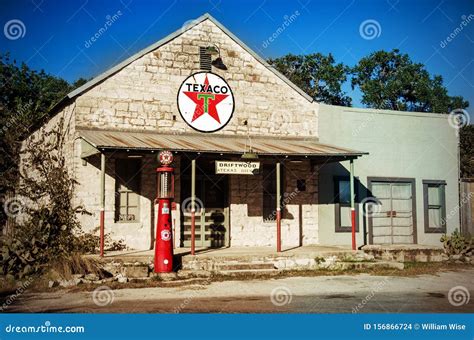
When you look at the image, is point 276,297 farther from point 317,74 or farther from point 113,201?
point 317,74

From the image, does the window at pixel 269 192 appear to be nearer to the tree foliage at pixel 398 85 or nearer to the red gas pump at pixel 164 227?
the red gas pump at pixel 164 227

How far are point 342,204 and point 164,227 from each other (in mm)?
6693

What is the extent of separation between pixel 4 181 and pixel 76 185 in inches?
135

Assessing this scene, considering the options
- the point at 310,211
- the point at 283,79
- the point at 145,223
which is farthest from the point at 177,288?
the point at 283,79

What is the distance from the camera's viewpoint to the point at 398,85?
37.1m

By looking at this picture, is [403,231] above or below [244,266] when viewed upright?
above

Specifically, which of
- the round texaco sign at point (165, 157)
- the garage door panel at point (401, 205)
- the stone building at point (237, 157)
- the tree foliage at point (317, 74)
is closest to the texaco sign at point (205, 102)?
the stone building at point (237, 157)

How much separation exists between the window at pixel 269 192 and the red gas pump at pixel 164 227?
463 centimetres

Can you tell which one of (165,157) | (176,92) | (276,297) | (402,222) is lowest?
(276,297)

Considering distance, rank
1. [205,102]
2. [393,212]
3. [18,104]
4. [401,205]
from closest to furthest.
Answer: [205,102], [393,212], [401,205], [18,104]

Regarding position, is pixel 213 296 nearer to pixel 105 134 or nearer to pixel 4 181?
pixel 105 134

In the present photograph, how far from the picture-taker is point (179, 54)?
15359 mm

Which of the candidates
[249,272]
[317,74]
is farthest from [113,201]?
[317,74]

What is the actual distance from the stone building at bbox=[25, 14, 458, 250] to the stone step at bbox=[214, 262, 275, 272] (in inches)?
61.6
